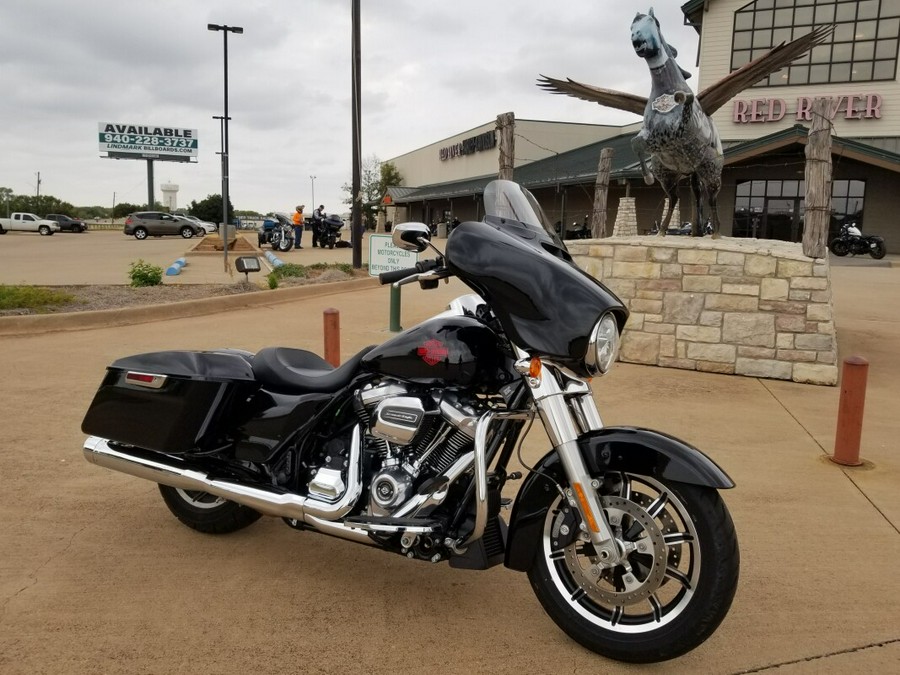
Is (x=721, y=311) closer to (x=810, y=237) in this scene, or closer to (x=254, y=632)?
(x=810, y=237)

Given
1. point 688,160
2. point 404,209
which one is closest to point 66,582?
point 688,160

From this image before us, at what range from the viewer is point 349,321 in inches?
408

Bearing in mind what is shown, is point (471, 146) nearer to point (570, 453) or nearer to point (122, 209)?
point (570, 453)

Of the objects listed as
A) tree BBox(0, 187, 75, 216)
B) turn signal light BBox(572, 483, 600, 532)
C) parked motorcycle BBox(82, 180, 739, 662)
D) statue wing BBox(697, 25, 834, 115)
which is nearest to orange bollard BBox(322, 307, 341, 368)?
parked motorcycle BBox(82, 180, 739, 662)

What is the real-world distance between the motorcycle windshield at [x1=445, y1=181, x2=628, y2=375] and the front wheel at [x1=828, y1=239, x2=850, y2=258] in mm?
26157

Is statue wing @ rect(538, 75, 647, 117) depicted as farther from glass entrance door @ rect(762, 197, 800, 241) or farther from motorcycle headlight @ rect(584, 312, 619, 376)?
glass entrance door @ rect(762, 197, 800, 241)

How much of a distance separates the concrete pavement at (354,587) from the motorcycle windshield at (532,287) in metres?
1.19

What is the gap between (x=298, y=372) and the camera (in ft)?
10.2

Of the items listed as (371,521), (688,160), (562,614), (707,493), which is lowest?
(562,614)

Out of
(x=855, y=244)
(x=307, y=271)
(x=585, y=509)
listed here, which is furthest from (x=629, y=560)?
(x=855, y=244)

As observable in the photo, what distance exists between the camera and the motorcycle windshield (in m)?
2.38

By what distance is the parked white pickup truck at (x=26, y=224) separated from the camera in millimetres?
48281

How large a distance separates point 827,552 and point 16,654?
3519 millimetres

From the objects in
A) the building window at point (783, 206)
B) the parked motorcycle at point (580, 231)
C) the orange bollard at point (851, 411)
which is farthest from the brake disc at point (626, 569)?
the building window at point (783, 206)
